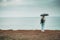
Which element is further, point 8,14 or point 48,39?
point 8,14

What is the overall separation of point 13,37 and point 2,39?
45cm

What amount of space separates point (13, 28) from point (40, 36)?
259 cm

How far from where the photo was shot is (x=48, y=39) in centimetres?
687

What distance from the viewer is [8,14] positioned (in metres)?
9.73

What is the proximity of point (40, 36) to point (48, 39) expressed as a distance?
498 millimetres

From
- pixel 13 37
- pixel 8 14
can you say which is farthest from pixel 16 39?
pixel 8 14

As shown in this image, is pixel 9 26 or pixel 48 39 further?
pixel 9 26

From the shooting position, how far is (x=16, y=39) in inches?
273

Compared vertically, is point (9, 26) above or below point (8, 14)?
below

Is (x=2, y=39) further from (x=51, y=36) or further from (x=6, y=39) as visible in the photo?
(x=51, y=36)

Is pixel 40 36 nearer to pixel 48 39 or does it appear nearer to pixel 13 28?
pixel 48 39

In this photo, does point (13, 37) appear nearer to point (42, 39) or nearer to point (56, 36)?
point (42, 39)

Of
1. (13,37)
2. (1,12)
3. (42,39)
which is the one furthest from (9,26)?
(42,39)

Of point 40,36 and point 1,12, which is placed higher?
point 1,12
